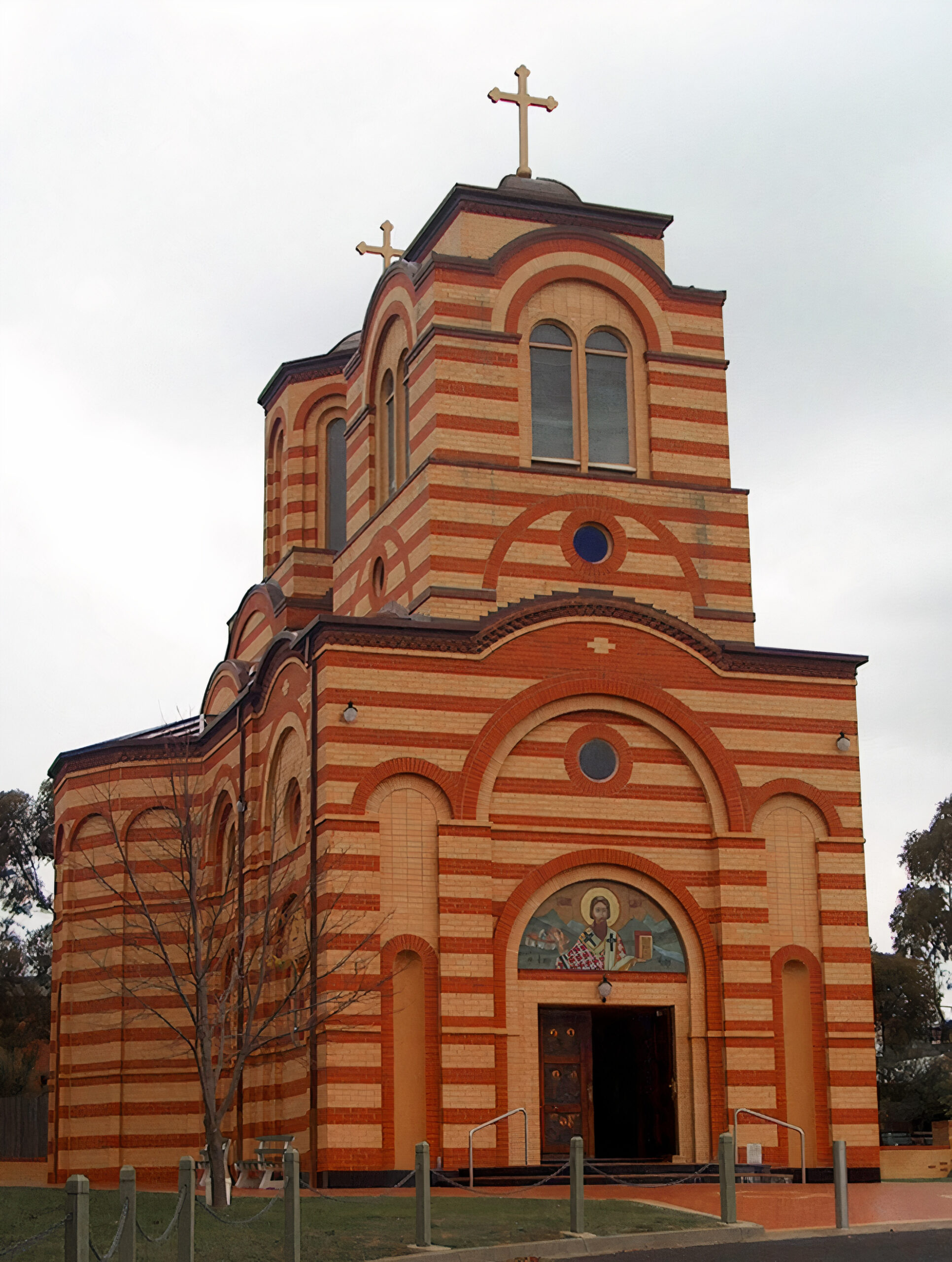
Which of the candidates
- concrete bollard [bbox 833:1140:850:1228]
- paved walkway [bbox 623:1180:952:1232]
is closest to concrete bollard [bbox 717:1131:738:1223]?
paved walkway [bbox 623:1180:952:1232]

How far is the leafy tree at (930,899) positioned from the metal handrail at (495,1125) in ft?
115

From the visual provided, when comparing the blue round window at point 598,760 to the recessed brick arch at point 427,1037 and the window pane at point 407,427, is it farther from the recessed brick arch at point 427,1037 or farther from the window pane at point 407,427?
the window pane at point 407,427

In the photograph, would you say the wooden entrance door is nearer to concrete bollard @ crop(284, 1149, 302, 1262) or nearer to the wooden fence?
concrete bollard @ crop(284, 1149, 302, 1262)

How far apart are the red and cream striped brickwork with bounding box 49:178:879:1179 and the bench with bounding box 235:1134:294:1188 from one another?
20.2 inches

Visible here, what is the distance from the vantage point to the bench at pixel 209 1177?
2311 cm

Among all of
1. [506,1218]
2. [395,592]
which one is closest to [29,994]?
[395,592]

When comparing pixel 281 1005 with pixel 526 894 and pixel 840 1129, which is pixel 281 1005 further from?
pixel 840 1129

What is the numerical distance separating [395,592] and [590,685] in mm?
4395

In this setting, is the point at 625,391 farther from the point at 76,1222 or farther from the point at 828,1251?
the point at 76,1222

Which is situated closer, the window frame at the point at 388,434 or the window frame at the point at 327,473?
the window frame at the point at 388,434

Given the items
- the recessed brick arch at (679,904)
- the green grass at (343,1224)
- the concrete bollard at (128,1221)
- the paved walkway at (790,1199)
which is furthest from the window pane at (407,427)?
the concrete bollard at (128,1221)

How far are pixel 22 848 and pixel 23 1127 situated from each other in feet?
71.6

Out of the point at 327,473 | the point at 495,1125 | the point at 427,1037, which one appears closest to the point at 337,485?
the point at 327,473

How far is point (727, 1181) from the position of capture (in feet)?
67.3
